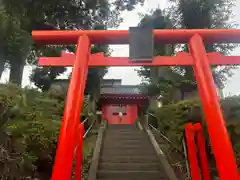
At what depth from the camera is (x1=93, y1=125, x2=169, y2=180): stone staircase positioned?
746 cm

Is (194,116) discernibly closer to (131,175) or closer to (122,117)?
(131,175)

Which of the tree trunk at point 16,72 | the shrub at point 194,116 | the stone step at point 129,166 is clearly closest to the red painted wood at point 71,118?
the shrub at point 194,116

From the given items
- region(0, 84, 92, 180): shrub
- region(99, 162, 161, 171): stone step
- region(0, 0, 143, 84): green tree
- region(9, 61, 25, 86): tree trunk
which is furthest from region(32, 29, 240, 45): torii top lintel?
region(9, 61, 25, 86): tree trunk

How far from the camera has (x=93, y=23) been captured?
578 inches

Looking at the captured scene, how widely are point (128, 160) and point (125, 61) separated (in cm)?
531

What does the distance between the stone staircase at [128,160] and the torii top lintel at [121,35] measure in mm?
4191

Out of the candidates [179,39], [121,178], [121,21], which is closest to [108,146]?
[121,178]

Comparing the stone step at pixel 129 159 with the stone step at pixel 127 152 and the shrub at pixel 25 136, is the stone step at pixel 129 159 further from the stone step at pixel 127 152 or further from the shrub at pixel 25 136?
the shrub at pixel 25 136

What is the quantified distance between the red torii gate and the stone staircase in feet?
13.6

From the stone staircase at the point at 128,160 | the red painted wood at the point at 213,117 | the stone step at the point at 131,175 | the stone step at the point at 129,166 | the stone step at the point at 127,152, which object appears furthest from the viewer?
the stone step at the point at 127,152

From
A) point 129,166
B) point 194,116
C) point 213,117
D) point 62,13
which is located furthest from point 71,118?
point 62,13

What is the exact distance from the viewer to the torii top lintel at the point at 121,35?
409 centimetres

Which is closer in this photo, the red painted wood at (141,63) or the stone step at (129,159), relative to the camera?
the red painted wood at (141,63)

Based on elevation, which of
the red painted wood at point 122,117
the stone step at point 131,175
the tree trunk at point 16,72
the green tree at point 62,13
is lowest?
the stone step at point 131,175
